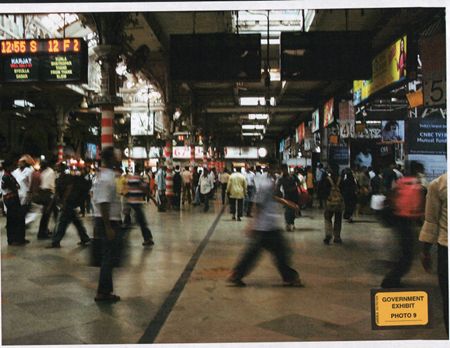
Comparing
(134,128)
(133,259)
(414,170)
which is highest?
(134,128)

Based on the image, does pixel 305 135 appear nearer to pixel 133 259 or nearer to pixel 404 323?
pixel 133 259

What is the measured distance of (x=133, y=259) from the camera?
29.9ft

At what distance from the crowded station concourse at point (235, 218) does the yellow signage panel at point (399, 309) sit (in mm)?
12

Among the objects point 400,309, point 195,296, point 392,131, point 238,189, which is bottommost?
point 195,296

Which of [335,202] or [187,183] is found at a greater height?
[335,202]

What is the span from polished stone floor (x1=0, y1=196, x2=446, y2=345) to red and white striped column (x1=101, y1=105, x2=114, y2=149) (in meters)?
2.43

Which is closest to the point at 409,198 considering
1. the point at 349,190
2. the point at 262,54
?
the point at 349,190

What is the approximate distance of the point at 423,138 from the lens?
35.3 ft

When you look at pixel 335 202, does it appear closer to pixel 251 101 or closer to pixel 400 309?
pixel 400 309

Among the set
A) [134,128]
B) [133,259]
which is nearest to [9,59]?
[133,259]

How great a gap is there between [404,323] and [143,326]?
98.5 inches

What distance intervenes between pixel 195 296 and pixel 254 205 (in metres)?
5.40

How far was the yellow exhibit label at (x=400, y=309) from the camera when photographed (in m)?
4.70

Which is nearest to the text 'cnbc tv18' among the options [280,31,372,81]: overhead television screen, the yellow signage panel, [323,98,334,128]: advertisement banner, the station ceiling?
the station ceiling
